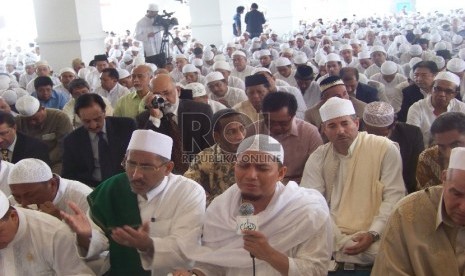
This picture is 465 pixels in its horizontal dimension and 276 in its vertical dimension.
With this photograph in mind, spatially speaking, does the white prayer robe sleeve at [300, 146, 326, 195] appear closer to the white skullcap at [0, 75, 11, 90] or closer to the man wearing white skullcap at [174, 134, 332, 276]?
the man wearing white skullcap at [174, 134, 332, 276]

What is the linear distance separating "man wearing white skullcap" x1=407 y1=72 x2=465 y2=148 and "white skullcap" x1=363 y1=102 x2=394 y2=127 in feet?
2.63

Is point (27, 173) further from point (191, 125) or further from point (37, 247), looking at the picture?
point (191, 125)

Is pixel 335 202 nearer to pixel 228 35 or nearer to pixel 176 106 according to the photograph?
pixel 176 106

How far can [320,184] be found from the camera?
3521 millimetres

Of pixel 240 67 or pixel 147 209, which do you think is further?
pixel 240 67

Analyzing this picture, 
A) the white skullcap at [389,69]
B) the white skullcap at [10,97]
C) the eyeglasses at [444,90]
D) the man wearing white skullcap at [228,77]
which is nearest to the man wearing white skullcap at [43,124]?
the white skullcap at [10,97]

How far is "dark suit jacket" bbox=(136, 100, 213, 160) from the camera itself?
14.6 ft

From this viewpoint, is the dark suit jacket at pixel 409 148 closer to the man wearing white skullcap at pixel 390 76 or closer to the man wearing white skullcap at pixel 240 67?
the man wearing white skullcap at pixel 390 76

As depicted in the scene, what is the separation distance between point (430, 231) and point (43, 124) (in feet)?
13.0

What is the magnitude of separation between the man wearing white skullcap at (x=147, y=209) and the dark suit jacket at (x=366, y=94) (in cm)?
318

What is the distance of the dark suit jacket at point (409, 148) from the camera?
3.80 metres

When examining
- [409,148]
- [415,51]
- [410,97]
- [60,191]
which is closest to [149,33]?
[415,51]

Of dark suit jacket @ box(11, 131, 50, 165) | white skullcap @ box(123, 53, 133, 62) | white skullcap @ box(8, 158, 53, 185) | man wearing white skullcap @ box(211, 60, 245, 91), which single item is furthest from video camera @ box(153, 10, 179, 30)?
white skullcap @ box(8, 158, 53, 185)

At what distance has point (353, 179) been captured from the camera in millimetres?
3395
